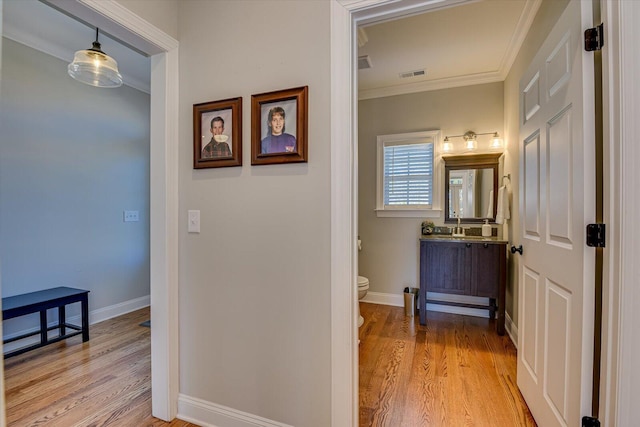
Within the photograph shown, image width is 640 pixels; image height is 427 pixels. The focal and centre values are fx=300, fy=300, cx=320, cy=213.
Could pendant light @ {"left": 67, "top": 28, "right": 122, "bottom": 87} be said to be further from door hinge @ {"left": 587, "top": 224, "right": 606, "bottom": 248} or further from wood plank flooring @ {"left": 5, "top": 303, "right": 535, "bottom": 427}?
door hinge @ {"left": 587, "top": 224, "right": 606, "bottom": 248}

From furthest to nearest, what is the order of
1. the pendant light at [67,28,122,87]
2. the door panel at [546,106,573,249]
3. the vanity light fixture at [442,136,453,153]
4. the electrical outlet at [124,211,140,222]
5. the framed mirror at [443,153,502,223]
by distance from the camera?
1. the electrical outlet at [124,211,140,222]
2. the vanity light fixture at [442,136,453,153]
3. the framed mirror at [443,153,502,223]
4. the pendant light at [67,28,122,87]
5. the door panel at [546,106,573,249]

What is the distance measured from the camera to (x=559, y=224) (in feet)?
4.42

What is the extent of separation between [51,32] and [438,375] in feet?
13.6

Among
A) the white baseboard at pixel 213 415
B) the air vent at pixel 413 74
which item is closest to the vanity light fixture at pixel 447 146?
the air vent at pixel 413 74

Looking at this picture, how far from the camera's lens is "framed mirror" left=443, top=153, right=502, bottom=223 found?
3275mm

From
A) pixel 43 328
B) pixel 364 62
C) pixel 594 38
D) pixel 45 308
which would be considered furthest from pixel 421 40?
pixel 43 328

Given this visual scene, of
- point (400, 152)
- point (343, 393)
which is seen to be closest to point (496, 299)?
point (400, 152)

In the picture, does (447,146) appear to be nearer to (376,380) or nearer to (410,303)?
(410,303)

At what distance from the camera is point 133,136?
11.7 feet

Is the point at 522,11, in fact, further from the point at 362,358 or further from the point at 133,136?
the point at 133,136

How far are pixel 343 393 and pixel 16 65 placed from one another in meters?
3.61

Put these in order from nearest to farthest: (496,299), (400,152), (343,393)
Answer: (343,393) → (496,299) → (400,152)

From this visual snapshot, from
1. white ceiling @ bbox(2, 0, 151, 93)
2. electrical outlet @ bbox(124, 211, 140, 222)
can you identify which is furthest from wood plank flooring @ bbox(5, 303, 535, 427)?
white ceiling @ bbox(2, 0, 151, 93)

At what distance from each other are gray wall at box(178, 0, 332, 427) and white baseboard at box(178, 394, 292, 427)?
1.5 inches
